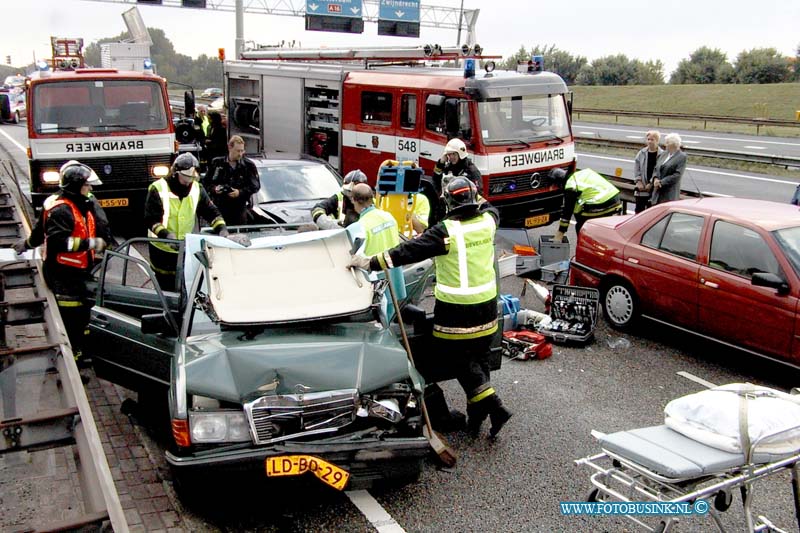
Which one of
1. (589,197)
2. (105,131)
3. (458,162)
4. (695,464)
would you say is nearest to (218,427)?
(695,464)

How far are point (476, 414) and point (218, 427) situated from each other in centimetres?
217

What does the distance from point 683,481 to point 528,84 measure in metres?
9.06

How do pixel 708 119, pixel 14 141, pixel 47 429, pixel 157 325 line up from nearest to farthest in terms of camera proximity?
pixel 47 429 → pixel 157 325 → pixel 14 141 → pixel 708 119

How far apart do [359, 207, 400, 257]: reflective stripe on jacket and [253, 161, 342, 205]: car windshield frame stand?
13.9 ft

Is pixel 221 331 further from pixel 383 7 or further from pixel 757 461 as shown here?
pixel 383 7

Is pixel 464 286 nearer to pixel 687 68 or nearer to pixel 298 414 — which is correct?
pixel 298 414

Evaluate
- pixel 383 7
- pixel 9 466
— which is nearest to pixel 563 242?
pixel 9 466

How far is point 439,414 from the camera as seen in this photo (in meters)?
6.04

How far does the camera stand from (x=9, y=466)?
5348 mm

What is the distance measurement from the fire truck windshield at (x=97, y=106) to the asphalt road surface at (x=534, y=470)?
745 centimetres

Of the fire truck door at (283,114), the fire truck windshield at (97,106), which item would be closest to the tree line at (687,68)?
the fire truck door at (283,114)

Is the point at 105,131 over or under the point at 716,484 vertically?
over

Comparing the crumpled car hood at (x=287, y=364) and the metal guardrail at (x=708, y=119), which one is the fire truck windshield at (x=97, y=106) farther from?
the metal guardrail at (x=708, y=119)

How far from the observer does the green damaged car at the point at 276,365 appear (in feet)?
14.3
